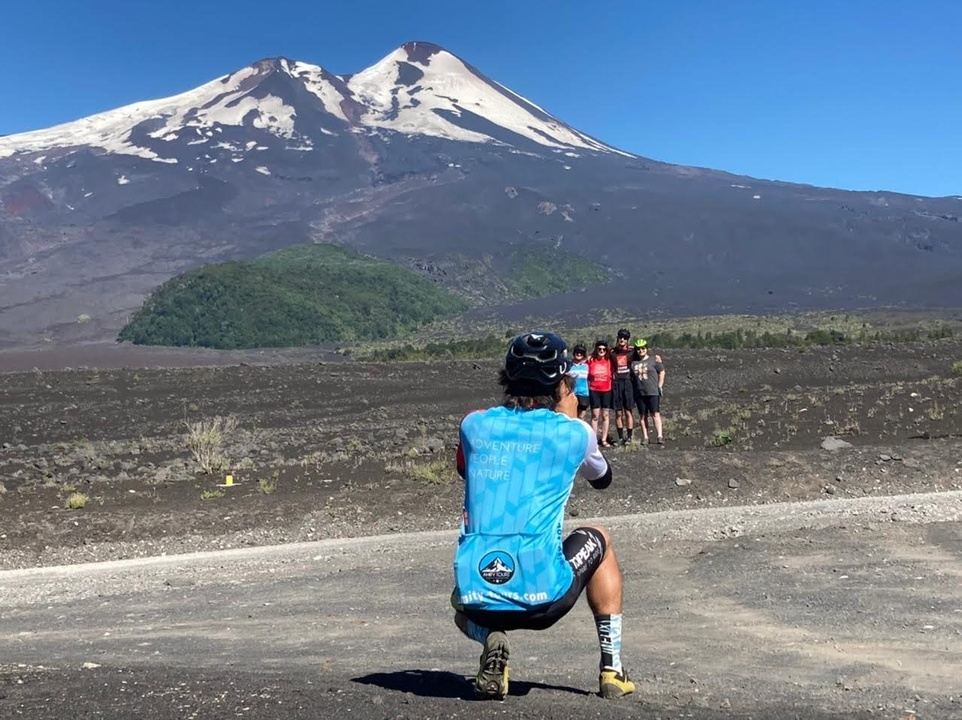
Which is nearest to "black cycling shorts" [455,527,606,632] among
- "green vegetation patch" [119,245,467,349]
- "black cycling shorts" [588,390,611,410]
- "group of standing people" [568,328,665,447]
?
"group of standing people" [568,328,665,447]

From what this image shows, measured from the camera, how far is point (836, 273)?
5645 inches

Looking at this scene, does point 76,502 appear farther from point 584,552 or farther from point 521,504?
point 521,504

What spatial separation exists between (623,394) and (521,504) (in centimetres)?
1319

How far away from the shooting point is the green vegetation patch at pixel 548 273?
125m

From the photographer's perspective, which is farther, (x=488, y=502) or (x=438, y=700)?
(x=438, y=700)

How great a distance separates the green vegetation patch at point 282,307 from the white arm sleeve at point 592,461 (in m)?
77.3

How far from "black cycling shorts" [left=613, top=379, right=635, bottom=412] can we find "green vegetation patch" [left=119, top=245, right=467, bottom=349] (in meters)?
65.0

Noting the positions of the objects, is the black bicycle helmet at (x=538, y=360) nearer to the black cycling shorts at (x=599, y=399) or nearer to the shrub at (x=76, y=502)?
the shrub at (x=76, y=502)

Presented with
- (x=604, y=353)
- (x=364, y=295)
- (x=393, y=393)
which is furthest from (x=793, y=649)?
(x=364, y=295)

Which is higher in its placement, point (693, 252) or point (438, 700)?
point (693, 252)

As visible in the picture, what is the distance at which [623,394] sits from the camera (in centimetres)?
1772

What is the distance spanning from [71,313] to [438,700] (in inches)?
4490

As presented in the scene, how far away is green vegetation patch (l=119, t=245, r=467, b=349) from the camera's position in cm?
8506

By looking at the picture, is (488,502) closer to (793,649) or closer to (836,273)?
(793,649)
